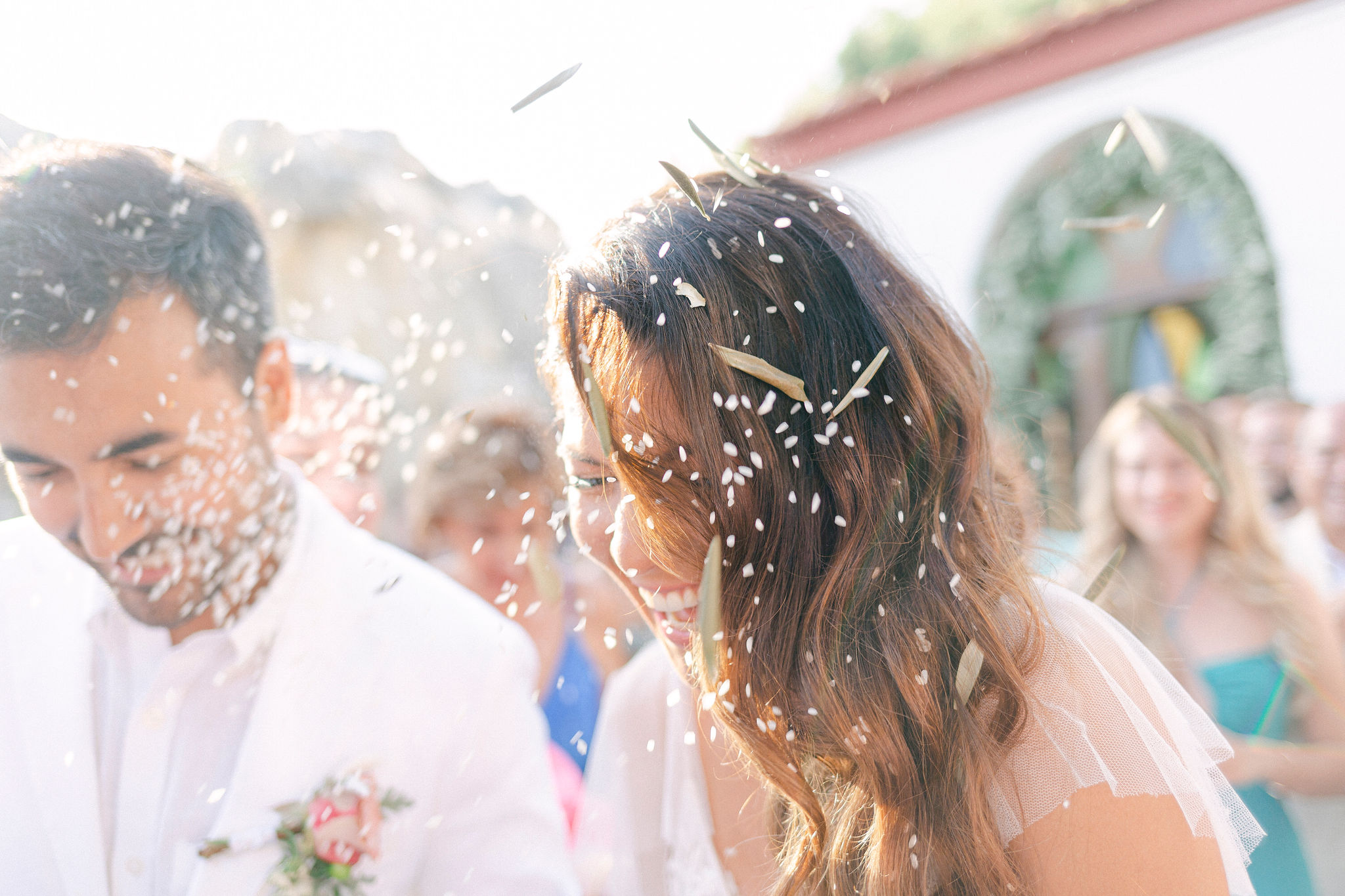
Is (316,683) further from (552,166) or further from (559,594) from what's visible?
(559,594)

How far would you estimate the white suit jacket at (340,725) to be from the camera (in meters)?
1.11

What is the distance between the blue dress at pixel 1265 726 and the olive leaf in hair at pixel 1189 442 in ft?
1.44

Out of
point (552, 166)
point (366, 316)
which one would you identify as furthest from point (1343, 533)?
point (366, 316)

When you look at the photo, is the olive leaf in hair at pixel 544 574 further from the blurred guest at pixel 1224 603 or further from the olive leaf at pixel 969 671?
the blurred guest at pixel 1224 603

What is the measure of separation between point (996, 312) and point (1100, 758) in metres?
3.42

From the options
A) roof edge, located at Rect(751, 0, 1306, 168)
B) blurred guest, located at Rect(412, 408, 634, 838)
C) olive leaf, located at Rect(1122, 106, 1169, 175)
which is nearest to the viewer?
blurred guest, located at Rect(412, 408, 634, 838)

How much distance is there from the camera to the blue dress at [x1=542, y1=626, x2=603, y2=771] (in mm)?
2209

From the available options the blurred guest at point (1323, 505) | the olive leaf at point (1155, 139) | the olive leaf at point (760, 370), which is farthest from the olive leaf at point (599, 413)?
the blurred guest at point (1323, 505)

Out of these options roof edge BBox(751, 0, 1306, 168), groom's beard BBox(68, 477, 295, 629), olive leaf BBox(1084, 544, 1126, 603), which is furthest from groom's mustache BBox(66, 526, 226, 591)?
roof edge BBox(751, 0, 1306, 168)

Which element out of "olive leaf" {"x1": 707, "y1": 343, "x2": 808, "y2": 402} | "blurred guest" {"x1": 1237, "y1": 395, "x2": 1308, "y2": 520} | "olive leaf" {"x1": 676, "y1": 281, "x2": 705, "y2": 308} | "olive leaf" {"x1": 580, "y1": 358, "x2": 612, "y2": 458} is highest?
"olive leaf" {"x1": 676, "y1": 281, "x2": 705, "y2": 308}

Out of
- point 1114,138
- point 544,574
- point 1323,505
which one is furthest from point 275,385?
point 1323,505

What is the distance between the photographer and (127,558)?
114cm

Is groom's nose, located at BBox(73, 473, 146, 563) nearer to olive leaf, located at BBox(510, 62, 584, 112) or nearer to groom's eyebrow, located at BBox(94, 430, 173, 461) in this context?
groom's eyebrow, located at BBox(94, 430, 173, 461)

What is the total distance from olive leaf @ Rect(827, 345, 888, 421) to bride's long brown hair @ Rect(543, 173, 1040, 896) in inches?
0.5
